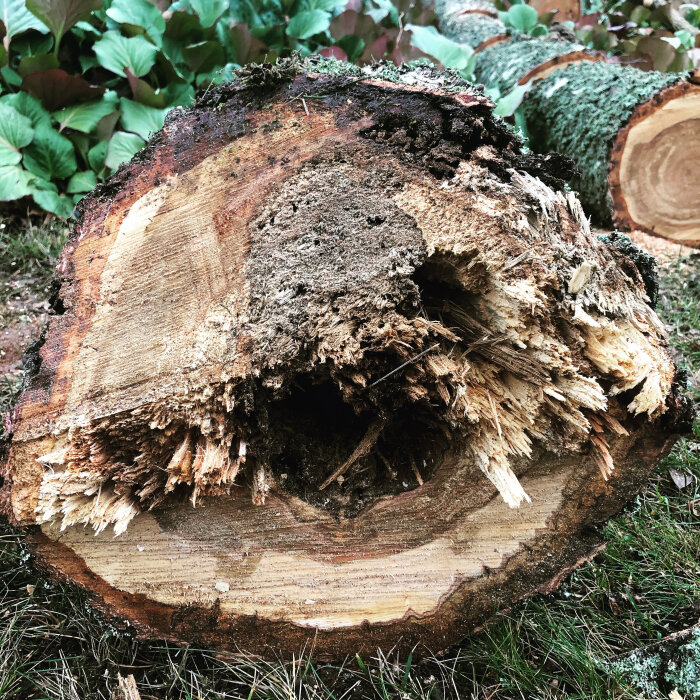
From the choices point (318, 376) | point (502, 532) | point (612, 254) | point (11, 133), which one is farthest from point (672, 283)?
point (11, 133)

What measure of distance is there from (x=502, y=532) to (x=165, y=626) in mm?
785

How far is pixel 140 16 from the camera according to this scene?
110 inches

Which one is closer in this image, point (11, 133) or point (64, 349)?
point (64, 349)

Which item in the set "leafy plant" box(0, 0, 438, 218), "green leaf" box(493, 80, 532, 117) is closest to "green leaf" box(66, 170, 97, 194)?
"leafy plant" box(0, 0, 438, 218)

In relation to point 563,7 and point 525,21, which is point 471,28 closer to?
point 525,21

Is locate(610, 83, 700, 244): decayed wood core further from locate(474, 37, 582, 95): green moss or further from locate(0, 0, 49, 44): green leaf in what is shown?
locate(0, 0, 49, 44): green leaf

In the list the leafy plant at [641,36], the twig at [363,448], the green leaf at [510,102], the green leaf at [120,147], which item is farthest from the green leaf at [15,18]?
the leafy plant at [641,36]

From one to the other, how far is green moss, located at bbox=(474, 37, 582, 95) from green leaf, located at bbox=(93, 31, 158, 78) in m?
1.87

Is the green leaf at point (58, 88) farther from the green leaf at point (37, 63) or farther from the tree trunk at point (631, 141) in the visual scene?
the tree trunk at point (631, 141)

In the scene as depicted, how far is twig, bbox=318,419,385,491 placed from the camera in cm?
132

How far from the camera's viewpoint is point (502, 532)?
1.33 m

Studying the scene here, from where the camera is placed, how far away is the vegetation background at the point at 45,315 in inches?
50.6

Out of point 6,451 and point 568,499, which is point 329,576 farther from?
point 6,451

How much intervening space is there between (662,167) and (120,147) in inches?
93.7
